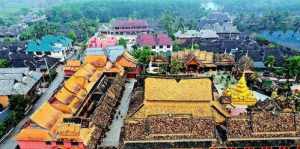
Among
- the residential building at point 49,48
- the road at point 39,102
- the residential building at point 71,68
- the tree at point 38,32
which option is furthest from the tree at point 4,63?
the tree at point 38,32

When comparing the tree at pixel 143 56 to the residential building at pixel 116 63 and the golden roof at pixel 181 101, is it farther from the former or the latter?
the golden roof at pixel 181 101

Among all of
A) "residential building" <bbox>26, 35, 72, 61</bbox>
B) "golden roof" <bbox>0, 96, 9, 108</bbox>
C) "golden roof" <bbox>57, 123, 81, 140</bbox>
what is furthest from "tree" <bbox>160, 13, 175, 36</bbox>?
"golden roof" <bbox>57, 123, 81, 140</bbox>

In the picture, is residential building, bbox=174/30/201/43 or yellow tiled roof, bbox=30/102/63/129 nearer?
yellow tiled roof, bbox=30/102/63/129

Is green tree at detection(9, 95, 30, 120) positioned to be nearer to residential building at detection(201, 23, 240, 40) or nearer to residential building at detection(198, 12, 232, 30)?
residential building at detection(201, 23, 240, 40)

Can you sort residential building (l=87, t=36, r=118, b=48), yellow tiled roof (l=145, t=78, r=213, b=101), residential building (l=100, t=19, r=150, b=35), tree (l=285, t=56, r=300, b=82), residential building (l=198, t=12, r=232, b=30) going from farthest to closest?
1. residential building (l=198, t=12, r=232, b=30)
2. residential building (l=100, t=19, r=150, b=35)
3. residential building (l=87, t=36, r=118, b=48)
4. tree (l=285, t=56, r=300, b=82)
5. yellow tiled roof (l=145, t=78, r=213, b=101)

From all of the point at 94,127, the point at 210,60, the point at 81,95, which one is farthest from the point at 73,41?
the point at 94,127

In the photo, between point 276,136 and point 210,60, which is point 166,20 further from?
point 276,136
